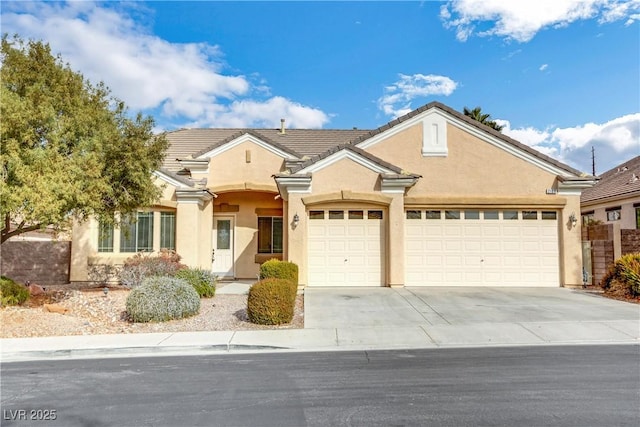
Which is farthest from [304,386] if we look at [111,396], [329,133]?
[329,133]

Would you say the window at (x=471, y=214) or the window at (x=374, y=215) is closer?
the window at (x=374, y=215)

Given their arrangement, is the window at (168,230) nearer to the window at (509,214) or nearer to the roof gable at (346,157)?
the roof gable at (346,157)

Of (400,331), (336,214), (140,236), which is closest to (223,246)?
(140,236)

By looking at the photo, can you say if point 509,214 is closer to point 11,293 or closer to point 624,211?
point 624,211

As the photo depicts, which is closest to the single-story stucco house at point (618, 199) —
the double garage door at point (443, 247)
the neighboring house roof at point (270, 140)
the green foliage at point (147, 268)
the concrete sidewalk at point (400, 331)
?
the double garage door at point (443, 247)

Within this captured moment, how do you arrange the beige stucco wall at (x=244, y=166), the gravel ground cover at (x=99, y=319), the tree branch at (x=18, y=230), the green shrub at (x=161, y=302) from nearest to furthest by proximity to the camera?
the gravel ground cover at (x=99, y=319), the green shrub at (x=161, y=302), the tree branch at (x=18, y=230), the beige stucco wall at (x=244, y=166)

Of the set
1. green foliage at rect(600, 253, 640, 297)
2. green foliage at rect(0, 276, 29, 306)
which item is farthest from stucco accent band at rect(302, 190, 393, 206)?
green foliage at rect(0, 276, 29, 306)

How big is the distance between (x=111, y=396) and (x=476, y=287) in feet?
38.8

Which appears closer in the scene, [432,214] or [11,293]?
[11,293]

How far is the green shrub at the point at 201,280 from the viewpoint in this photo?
1245cm

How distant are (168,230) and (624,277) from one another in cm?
1517

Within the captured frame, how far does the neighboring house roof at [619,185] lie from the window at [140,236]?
833 inches

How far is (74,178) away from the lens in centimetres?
975

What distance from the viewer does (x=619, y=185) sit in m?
21.4
